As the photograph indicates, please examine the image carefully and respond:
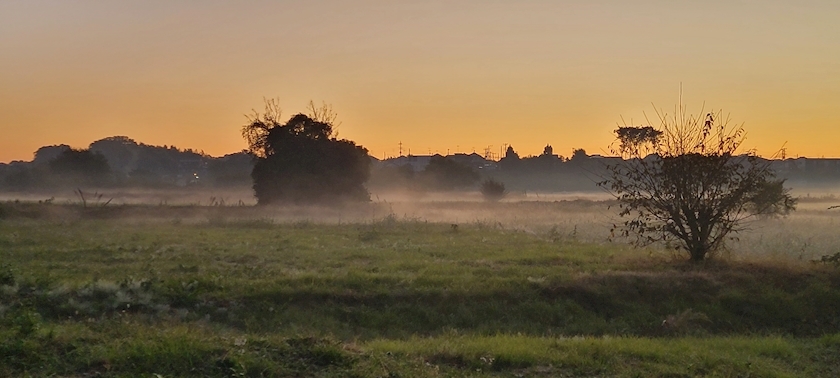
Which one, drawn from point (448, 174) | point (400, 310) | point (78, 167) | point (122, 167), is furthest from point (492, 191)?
point (122, 167)

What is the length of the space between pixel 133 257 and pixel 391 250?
7.71 m

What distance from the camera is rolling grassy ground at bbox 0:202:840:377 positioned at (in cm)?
867

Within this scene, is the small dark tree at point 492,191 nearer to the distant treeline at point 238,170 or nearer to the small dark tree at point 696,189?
the distant treeline at point 238,170

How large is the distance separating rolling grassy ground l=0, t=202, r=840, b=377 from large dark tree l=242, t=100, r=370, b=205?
27746mm

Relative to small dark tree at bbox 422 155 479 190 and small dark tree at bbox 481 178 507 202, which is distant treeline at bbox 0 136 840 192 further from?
small dark tree at bbox 481 178 507 202

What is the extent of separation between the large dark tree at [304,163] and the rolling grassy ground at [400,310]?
27.7 m

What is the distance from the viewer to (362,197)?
2178 inches

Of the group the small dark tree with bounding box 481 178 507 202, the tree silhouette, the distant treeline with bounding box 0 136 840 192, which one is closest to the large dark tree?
the distant treeline with bounding box 0 136 840 192

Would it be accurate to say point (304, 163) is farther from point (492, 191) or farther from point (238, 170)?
point (238, 170)

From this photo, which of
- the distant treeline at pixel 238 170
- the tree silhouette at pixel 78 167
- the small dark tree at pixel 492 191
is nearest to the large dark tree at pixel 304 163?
the distant treeline at pixel 238 170

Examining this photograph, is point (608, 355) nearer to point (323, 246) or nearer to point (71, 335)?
point (71, 335)

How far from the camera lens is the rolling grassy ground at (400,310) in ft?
28.5

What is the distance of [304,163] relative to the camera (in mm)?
53812

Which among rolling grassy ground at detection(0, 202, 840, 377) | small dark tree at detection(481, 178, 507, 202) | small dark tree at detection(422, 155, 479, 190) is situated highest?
small dark tree at detection(422, 155, 479, 190)
